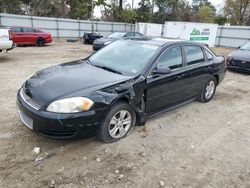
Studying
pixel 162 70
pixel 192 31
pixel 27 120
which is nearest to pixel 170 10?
pixel 192 31

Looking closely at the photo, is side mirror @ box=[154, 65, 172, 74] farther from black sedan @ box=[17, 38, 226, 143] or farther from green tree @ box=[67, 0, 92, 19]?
green tree @ box=[67, 0, 92, 19]

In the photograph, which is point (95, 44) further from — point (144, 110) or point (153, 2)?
point (153, 2)

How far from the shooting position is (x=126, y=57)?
13.8ft

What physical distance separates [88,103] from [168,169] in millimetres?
1378

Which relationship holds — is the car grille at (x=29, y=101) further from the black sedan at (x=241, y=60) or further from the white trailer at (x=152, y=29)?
the white trailer at (x=152, y=29)

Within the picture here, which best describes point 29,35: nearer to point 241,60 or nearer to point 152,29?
point 152,29

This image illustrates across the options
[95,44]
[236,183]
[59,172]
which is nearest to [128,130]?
[59,172]

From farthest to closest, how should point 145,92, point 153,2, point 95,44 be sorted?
point 153,2 < point 95,44 < point 145,92

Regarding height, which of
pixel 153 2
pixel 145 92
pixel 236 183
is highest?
pixel 153 2

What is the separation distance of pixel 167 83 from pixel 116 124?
1.27 m

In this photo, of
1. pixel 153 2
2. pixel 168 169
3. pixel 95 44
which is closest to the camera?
pixel 168 169

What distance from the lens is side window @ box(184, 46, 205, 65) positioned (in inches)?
185

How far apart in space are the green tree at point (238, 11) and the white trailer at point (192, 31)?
17.5 m

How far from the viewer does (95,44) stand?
46.8 feet
